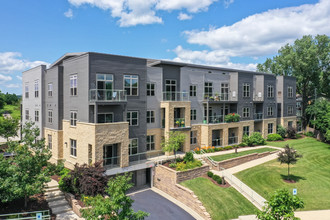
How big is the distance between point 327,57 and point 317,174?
2842 centimetres

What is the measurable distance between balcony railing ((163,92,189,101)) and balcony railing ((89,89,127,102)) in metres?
6.21

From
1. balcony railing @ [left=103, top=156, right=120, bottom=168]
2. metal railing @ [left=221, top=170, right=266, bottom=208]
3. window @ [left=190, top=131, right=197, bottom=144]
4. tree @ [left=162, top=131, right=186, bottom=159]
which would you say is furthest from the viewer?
window @ [left=190, top=131, right=197, bottom=144]

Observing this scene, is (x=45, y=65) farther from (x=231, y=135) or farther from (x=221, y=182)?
(x=231, y=135)

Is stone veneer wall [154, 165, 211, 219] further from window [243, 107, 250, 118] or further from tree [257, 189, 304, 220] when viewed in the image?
window [243, 107, 250, 118]

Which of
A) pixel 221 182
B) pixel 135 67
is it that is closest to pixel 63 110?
pixel 135 67

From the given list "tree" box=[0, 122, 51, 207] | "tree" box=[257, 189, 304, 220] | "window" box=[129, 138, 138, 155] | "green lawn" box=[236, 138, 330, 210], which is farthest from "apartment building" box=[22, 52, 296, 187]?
"tree" box=[257, 189, 304, 220]

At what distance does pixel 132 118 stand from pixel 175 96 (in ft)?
21.6

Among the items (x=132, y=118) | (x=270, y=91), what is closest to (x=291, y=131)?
(x=270, y=91)

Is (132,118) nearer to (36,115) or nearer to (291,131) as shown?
(36,115)

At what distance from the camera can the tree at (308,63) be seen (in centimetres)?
4266

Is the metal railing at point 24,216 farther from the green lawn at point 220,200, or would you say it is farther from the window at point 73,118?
the green lawn at point 220,200

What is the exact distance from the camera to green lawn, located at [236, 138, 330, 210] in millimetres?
19906

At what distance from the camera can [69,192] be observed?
1842cm

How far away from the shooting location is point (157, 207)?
1916 centimetres
